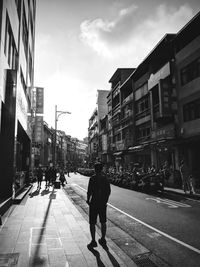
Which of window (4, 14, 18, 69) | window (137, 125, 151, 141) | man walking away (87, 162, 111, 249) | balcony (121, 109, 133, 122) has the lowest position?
man walking away (87, 162, 111, 249)

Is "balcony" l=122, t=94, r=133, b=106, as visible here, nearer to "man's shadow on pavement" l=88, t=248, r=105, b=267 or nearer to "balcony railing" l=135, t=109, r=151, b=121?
"balcony railing" l=135, t=109, r=151, b=121

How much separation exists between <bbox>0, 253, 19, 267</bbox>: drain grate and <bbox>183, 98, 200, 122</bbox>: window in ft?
59.2

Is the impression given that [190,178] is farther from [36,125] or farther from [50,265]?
[36,125]

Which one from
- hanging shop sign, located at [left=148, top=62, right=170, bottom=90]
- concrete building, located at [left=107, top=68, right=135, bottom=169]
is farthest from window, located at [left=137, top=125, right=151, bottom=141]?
hanging shop sign, located at [left=148, top=62, right=170, bottom=90]

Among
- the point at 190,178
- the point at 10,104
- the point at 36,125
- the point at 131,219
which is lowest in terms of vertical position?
the point at 131,219

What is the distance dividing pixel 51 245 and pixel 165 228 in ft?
11.6

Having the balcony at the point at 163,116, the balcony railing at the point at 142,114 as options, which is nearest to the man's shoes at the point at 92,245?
the balcony at the point at 163,116

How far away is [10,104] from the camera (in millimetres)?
11477

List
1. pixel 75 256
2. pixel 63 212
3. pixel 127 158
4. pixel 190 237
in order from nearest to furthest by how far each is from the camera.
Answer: pixel 75 256 → pixel 190 237 → pixel 63 212 → pixel 127 158

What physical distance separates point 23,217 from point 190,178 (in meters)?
10.4

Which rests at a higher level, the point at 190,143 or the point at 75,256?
the point at 190,143

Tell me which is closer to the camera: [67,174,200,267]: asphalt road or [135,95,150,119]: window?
[67,174,200,267]: asphalt road

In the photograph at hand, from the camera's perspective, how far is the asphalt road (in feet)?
16.6

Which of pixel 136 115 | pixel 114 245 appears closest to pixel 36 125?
pixel 136 115
